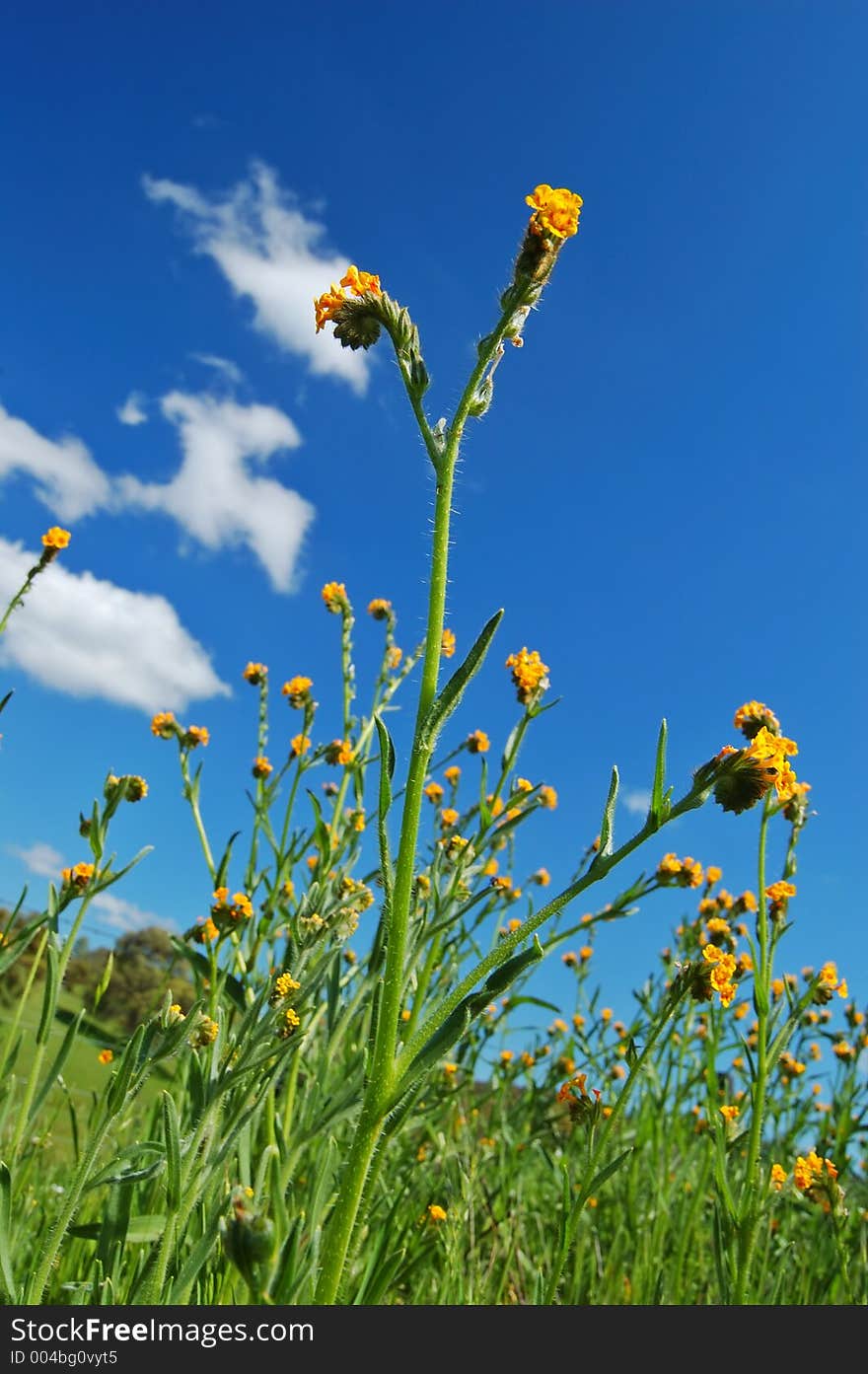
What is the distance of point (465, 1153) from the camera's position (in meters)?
3.68

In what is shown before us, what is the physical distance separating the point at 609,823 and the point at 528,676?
66.5 inches

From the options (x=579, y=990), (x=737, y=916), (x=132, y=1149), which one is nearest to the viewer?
(x=132, y=1149)

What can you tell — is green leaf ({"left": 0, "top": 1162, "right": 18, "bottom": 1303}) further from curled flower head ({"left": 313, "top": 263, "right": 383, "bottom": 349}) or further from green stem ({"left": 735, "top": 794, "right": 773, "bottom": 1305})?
curled flower head ({"left": 313, "top": 263, "right": 383, "bottom": 349})

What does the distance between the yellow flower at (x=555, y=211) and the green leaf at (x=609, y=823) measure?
3.47 feet

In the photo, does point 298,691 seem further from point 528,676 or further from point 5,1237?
point 5,1237

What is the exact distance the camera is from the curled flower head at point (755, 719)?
282 centimetres

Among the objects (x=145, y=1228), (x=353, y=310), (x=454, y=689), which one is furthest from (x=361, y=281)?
(x=145, y=1228)

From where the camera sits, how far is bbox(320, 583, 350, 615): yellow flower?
4250 mm

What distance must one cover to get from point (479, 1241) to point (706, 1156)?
2.97ft

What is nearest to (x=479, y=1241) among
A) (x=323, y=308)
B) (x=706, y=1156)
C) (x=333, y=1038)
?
(x=706, y=1156)

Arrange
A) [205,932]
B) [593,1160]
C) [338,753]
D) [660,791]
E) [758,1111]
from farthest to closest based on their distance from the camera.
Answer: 1. [338,753]
2. [205,932]
3. [758,1111]
4. [593,1160]
5. [660,791]

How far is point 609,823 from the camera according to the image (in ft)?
4.88

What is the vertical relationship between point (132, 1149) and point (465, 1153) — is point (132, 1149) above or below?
below
